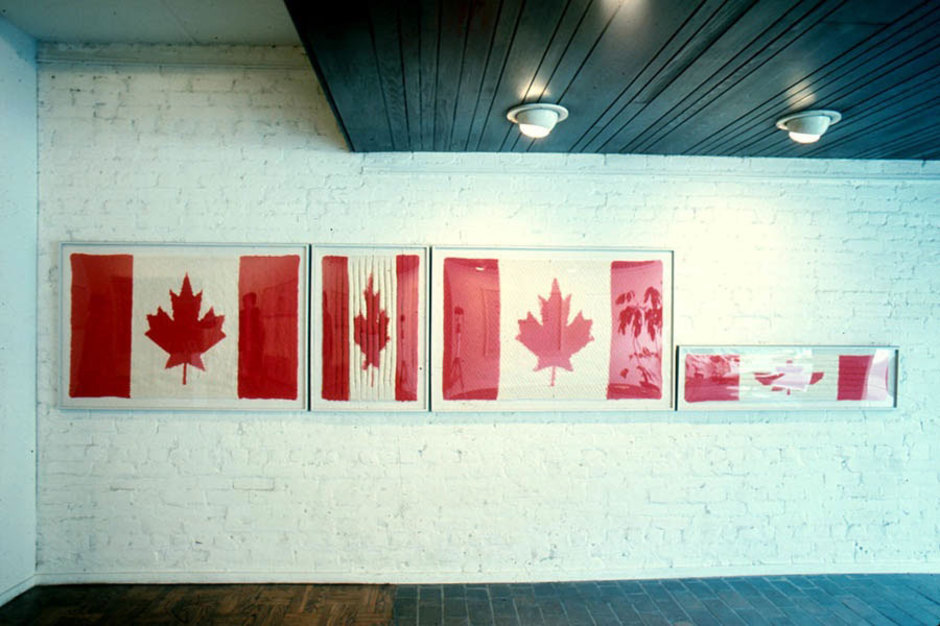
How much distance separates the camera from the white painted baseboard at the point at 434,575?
312cm

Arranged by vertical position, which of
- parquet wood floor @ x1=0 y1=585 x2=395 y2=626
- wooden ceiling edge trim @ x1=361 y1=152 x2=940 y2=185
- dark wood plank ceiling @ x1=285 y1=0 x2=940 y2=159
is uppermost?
dark wood plank ceiling @ x1=285 y1=0 x2=940 y2=159

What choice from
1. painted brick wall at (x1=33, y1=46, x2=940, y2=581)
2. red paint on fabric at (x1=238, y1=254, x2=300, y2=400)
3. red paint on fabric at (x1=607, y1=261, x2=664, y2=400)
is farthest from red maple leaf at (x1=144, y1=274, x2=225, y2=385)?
red paint on fabric at (x1=607, y1=261, x2=664, y2=400)

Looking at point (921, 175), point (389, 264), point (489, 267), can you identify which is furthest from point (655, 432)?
point (921, 175)

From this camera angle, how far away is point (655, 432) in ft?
10.9

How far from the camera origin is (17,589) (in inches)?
117

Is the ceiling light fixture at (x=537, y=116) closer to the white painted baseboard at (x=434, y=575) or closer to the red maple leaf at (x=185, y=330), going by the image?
the red maple leaf at (x=185, y=330)

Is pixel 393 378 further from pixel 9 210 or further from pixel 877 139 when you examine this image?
pixel 877 139

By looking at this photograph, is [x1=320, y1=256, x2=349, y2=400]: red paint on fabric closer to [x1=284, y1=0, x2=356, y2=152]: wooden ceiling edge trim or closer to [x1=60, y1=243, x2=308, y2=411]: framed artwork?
[x1=60, y1=243, x2=308, y2=411]: framed artwork

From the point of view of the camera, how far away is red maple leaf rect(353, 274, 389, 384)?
3.19 metres

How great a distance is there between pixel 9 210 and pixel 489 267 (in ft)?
8.12

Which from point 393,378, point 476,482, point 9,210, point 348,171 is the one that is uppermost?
point 348,171

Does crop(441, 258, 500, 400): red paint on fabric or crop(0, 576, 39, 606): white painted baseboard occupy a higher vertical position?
crop(441, 258, 500, 400): red paint on fabric

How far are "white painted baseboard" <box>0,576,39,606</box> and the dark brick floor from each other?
1954 millimetres

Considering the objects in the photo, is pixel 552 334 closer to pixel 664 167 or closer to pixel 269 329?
pixel 664 167
